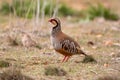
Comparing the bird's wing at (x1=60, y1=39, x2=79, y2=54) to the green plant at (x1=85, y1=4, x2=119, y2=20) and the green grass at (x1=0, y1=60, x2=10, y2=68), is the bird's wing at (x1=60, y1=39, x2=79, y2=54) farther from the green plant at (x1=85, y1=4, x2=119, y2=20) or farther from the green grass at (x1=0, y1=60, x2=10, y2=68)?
the green plant at (x1=85, y1=4, x2=119, y2=20)

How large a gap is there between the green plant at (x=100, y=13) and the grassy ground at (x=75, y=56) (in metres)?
2.23

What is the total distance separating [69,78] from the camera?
8945 mm

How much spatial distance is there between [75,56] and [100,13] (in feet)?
25.1

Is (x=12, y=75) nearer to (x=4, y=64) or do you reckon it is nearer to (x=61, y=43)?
(x=4, y=64)

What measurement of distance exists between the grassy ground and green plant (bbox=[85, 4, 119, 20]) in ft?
7.30

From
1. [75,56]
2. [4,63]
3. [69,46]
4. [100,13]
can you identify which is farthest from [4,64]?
[100,13]

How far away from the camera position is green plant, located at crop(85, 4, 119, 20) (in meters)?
18.5

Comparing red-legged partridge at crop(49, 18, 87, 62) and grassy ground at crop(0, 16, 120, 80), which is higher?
red-legged partridge at crop(49, 18, 87, 62)

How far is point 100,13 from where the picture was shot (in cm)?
1870

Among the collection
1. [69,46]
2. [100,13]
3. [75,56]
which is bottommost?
[75,56]

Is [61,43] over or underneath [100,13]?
over

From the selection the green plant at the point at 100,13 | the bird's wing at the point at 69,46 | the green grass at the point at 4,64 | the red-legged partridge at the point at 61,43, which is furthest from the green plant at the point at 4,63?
the green plant at the point at 100,13

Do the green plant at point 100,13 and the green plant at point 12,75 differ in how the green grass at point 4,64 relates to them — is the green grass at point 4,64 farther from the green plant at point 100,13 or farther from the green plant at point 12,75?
the green plant at point 100,13

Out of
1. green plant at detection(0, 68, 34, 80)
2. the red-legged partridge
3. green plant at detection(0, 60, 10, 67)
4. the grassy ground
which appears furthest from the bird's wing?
green plant at detection(0, 68, 34, 80)
